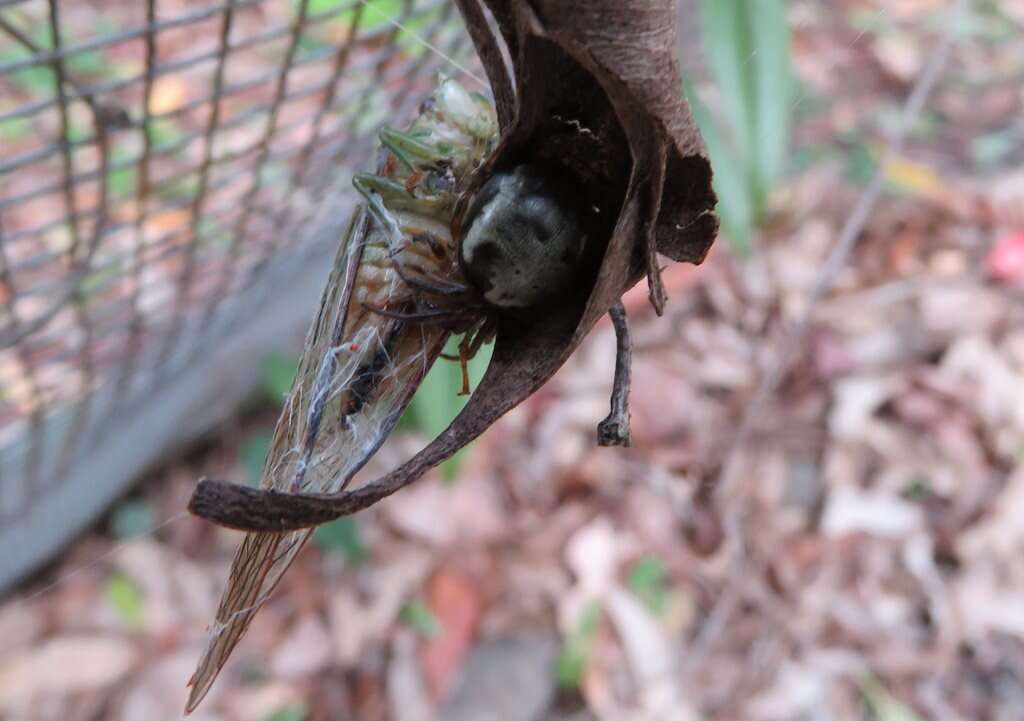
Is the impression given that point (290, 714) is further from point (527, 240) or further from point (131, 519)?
point (527, 240)

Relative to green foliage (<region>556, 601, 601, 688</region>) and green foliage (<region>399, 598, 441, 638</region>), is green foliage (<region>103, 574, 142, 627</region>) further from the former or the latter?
green foliage (<region>556, 601, 601, 688</region>)

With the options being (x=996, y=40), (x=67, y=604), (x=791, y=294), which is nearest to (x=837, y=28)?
(x=996, y=40)

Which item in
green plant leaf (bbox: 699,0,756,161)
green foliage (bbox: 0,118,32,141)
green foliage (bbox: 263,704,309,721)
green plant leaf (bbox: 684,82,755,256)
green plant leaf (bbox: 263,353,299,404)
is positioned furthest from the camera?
green foliage (bbox: 0,118,32,141)

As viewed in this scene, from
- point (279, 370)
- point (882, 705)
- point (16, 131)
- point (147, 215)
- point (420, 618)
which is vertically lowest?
point (882, 705)

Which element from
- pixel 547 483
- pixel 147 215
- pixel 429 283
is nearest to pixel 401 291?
pixel 429 283

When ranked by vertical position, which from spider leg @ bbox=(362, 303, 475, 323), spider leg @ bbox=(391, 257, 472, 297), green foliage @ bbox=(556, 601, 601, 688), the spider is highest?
the spider

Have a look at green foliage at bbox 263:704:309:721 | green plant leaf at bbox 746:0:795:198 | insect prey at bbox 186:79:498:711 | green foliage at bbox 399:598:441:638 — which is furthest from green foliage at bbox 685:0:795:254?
green foliage at bbox 263:704:309:721

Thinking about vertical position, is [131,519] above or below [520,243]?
below
